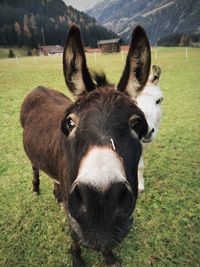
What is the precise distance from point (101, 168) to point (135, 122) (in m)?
0.68

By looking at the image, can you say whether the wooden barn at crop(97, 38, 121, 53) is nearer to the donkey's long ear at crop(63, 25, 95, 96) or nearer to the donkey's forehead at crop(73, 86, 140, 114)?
the donkey's long ear at crop(63, 25, 95, 96)

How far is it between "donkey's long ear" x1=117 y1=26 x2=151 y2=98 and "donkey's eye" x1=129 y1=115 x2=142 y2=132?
1.46 feet

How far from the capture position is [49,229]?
13.6 feet

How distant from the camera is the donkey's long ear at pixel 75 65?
2424mm

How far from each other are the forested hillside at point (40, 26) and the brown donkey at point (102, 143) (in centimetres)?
9058

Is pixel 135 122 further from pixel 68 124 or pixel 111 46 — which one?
pixel 111 46

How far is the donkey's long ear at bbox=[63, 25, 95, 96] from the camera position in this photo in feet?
7.95

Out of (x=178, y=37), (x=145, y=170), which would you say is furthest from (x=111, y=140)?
(x=178, y=37)

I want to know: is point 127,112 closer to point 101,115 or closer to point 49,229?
point 101,115

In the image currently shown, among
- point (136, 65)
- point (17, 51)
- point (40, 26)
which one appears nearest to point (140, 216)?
point (136, 65)

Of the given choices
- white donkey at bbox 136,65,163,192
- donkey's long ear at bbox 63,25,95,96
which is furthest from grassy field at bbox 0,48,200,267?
white donkey at bbox 136,65,163,192

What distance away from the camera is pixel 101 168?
168 cm

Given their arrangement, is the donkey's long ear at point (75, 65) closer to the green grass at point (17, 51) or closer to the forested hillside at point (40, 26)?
Result: the green grass at point (17, 51)

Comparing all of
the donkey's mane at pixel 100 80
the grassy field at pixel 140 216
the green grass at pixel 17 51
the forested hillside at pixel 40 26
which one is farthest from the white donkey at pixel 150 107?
the forested hillside at pixel 40 26
